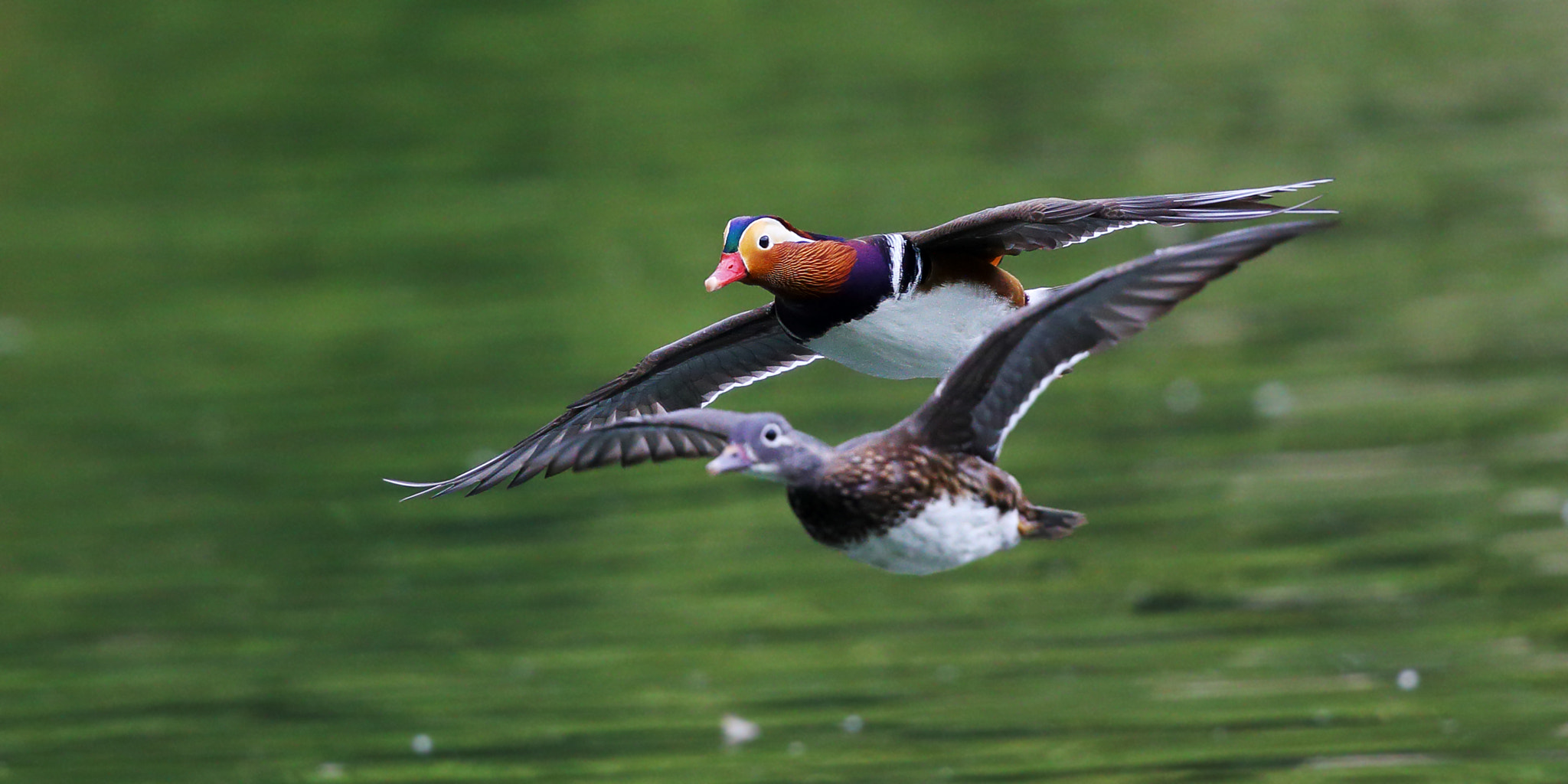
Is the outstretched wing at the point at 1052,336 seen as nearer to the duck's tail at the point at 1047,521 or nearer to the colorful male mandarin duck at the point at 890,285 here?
the duck's tail at the point at 1047,521

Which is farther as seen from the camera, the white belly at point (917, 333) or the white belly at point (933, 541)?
the white belly at point (917, 333)

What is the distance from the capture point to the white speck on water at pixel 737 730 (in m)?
17.8

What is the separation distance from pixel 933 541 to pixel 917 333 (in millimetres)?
1693

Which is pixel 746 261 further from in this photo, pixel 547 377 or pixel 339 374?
pixel 339 374

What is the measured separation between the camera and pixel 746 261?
347 inches

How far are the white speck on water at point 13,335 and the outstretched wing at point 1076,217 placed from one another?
26.9m

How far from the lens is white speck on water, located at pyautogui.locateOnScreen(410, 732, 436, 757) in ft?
59.7

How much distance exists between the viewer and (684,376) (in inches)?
411

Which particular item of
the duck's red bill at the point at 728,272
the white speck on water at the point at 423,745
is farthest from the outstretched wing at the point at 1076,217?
the white speck on water at the point at 423,745

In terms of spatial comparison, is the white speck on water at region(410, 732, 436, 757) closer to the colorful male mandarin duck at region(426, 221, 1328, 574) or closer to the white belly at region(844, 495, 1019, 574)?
the colorful male mandarin duck at region(426, 221, 1328, 574)

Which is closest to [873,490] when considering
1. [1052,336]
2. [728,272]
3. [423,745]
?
[1052,336]

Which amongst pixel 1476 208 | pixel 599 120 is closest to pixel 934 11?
pixel 599 120

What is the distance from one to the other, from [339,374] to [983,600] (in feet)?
42.1

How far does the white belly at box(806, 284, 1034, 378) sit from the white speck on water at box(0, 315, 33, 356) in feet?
87.3
